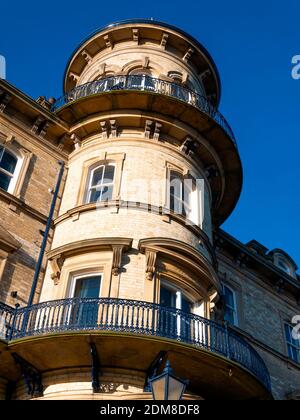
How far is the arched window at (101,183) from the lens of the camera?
16672 mm

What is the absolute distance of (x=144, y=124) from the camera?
18047 mm

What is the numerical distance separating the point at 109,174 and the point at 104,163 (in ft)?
1.37

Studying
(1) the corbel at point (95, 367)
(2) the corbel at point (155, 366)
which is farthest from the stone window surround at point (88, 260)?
(2) the corbel at point (155, 366)

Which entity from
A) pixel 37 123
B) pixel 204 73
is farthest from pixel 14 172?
pixel 204 73

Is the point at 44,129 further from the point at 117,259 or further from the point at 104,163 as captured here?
the point at 117,259

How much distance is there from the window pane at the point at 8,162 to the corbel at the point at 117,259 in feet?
16.6

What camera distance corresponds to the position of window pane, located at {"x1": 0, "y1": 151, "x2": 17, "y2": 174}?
1694cm

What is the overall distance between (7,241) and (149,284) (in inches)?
166

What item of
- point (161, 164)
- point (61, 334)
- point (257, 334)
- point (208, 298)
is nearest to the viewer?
point (61, 334)

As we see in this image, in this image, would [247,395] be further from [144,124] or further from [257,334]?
[144,124]

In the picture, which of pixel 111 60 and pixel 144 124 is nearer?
pixel 144 124

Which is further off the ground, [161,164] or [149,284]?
[161,164]

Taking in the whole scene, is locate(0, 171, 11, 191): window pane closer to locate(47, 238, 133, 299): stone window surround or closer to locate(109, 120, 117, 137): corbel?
locate(47, 238, 133, 299): stone window surround

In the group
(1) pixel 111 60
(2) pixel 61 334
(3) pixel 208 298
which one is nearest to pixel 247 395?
(3) pixel 208 298
